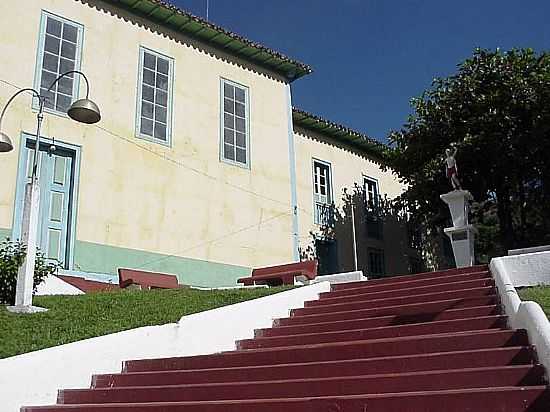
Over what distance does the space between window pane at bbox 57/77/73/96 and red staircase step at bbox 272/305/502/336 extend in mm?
8459

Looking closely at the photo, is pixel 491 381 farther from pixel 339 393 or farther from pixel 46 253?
pixel 46 253

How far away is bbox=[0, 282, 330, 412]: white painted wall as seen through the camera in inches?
230

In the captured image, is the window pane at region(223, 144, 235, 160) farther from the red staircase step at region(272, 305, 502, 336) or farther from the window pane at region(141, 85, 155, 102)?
the red staircase step at region(272, 305, 502, 336)

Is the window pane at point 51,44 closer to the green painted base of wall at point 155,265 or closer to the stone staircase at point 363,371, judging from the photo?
the green painted base of wall at point 155,265

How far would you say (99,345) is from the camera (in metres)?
6.64

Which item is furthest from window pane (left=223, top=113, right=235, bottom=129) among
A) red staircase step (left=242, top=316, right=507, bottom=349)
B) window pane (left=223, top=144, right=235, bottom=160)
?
red staircase step (left=242, top=316, right=507, bottom=349)

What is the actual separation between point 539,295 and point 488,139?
40.9 feet

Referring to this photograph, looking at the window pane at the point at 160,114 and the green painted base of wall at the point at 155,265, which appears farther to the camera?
the window pane at the point at 160,114

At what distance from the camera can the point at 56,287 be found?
11.8 meters

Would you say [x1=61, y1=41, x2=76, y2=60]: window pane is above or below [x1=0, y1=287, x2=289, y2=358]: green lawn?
above

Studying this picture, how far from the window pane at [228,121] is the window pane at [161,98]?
1.95 meters

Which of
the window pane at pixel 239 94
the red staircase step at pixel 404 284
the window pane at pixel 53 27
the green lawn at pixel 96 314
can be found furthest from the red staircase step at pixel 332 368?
the window pane at pixel 239 94

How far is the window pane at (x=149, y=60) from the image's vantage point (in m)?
15.8

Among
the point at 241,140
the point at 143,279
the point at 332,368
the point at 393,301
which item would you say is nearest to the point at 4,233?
the point at 143,279
